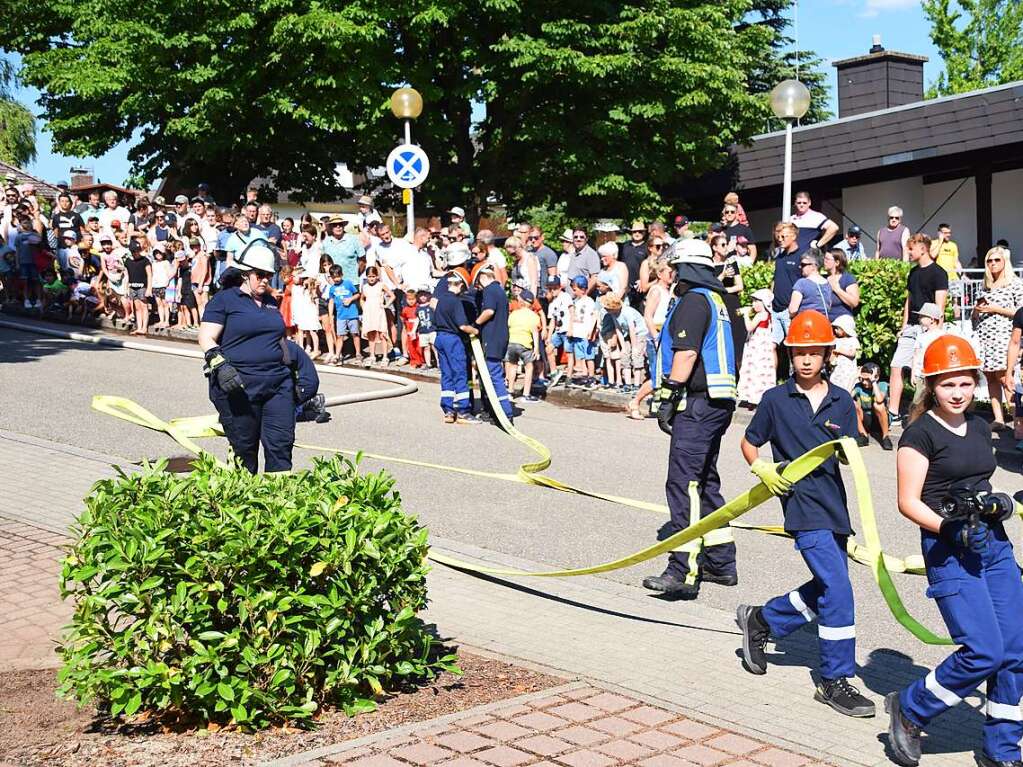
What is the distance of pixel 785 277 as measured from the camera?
1434 cm

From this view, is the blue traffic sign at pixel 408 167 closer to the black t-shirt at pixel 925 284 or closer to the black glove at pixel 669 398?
the black t-shirt at pixel 925 284

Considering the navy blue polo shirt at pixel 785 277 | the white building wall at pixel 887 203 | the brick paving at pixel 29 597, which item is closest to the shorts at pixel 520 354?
the navy blue polo shirt at pixel 785 277

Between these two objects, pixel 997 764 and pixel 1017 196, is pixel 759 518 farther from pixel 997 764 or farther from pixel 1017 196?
pixel 1017 196

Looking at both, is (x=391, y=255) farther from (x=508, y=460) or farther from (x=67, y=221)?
(x=67, y=221)

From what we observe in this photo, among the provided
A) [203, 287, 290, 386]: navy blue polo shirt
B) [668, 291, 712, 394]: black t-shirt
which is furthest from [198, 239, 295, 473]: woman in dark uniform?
[668, 291, 712, 394]: black t-shirt

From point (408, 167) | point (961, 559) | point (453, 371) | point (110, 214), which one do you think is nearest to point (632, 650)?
point (961, 559)

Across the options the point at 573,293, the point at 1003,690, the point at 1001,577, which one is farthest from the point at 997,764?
the point at 573,293

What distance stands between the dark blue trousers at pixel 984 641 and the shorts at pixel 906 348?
27.0ft

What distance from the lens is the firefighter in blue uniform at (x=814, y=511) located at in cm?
570

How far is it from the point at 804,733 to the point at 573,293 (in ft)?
36.6

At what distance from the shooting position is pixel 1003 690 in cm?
496

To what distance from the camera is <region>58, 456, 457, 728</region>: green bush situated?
503cm

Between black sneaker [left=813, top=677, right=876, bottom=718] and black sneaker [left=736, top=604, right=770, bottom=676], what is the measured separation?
435 millimetres

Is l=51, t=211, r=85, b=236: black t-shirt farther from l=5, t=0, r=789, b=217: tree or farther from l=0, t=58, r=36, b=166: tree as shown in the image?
l=0, t=58, r=36, b=166: tree
